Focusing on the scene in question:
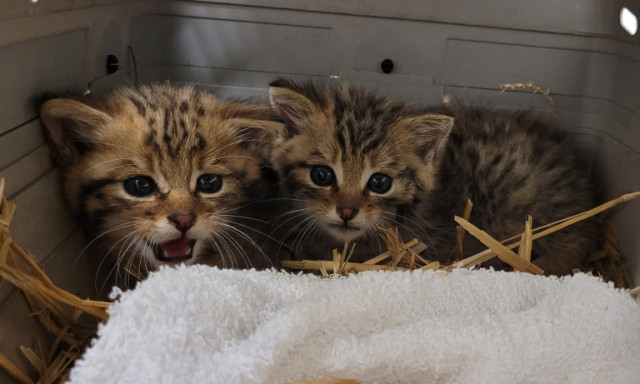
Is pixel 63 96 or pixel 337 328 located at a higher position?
pixel 63 96

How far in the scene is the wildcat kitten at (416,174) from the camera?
179 cm

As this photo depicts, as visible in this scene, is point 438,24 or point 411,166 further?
point 438,24

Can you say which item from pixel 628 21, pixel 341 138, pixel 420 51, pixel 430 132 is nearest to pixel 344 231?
pixel 341 138

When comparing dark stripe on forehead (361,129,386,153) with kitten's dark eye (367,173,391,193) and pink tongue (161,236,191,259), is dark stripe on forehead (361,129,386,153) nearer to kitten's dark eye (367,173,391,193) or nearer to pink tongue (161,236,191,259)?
kitten's dark eye (367,173,391,193)

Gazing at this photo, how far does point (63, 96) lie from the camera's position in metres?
1.59

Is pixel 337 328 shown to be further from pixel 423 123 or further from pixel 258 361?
pixel 423 123

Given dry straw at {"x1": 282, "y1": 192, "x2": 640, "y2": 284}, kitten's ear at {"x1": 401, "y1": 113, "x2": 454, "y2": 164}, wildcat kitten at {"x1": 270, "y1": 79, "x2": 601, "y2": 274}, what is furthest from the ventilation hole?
kitten's ear at {"x1": 401, "y1": 113, "x2": 454, "y2": 164}

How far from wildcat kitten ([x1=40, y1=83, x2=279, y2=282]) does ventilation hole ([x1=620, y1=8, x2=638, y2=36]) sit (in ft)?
4.37

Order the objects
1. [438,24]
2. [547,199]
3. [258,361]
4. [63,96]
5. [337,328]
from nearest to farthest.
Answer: [258,361] → [337,328] → [63,96] → [547,199] → [438,24]

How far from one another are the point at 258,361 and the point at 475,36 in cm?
175

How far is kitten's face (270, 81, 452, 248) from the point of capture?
5.84 ft

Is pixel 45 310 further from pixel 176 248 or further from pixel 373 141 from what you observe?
pixel 373 141

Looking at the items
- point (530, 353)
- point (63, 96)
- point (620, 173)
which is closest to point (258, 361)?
point (530, 353)

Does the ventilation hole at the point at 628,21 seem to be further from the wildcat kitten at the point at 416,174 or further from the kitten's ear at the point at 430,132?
the kitten's ear at the point at 430,132
